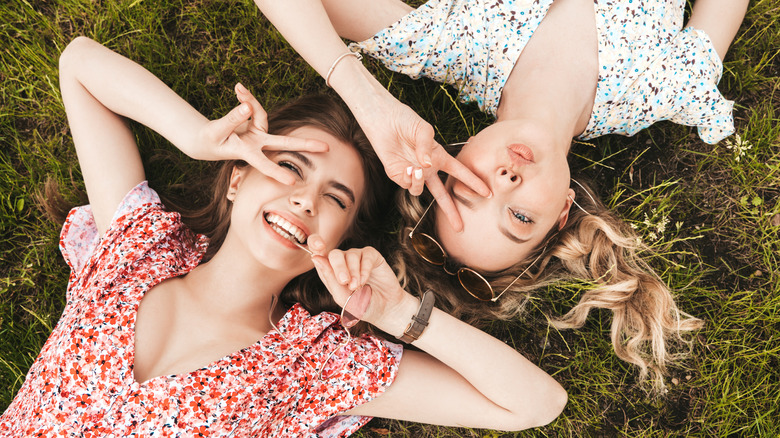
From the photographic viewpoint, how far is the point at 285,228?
3.07m

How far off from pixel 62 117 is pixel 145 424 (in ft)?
8.45

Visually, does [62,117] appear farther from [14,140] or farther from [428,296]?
[428,296]

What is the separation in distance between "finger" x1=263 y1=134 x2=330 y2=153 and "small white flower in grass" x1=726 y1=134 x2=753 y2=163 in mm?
3054

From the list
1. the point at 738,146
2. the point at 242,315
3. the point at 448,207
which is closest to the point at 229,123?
the point at 242,315

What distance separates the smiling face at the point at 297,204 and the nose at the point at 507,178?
34.9 inches

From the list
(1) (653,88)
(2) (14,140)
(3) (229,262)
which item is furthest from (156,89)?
(1) (653,88)

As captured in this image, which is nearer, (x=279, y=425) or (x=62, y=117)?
Result: (x=279, y=425)

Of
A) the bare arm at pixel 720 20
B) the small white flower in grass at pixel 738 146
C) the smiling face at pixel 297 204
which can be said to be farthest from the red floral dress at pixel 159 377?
the bare arm at pixel 720 20

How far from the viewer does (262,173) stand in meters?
3.13

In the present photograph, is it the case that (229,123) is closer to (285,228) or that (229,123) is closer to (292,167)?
(292,167)

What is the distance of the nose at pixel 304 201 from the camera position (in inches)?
120

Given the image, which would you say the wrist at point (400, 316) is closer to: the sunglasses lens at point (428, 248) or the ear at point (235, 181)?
the sunglasses lens at point (428, 248)

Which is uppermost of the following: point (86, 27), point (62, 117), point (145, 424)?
point (86, 27)

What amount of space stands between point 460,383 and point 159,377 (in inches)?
69.4
